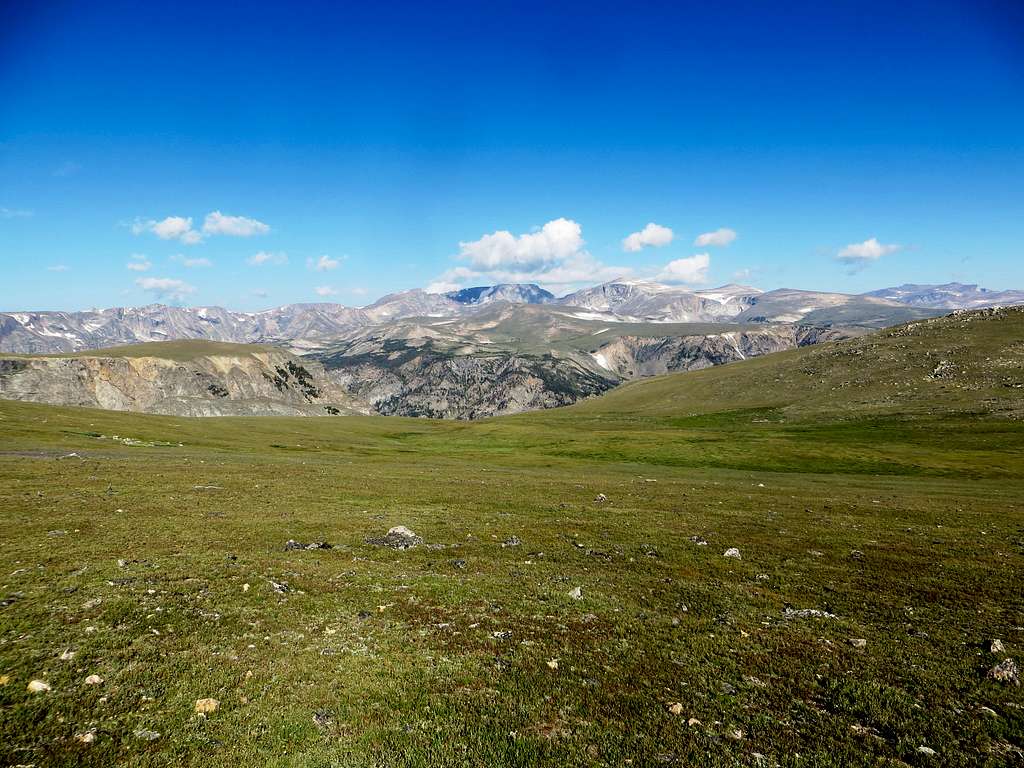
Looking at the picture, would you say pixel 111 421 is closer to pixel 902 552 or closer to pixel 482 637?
pixel 482 637

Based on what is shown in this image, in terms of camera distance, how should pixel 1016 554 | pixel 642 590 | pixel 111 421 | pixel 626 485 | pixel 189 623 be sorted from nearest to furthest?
pixel 189 623, pixel 642 590, pixel 1016 554, pixel 626 485, pixel 111 421

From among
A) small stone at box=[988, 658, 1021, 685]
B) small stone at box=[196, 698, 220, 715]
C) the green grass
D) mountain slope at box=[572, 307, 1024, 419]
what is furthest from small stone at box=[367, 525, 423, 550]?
mountain slope at box=[572, 307, 1024, 419]

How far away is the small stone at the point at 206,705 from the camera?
399 inches

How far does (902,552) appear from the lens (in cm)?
2386

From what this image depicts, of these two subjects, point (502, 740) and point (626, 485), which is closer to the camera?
point (502, 740)

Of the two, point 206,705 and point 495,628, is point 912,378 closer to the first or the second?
point 495,628

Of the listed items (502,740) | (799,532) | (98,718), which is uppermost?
(98,718)

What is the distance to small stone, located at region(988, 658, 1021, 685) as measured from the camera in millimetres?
12125

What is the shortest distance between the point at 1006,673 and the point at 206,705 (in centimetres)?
1860

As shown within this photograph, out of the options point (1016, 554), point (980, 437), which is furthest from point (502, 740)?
point (980, 437)

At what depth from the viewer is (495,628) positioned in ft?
48.7

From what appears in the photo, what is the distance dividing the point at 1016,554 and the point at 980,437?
314 feet

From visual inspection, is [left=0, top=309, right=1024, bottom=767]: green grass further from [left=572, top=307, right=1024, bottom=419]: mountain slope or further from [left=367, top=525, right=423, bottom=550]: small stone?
[left=572, top=307, right=1024, bottom=419]: mountain slope

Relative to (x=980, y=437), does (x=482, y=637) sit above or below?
above
